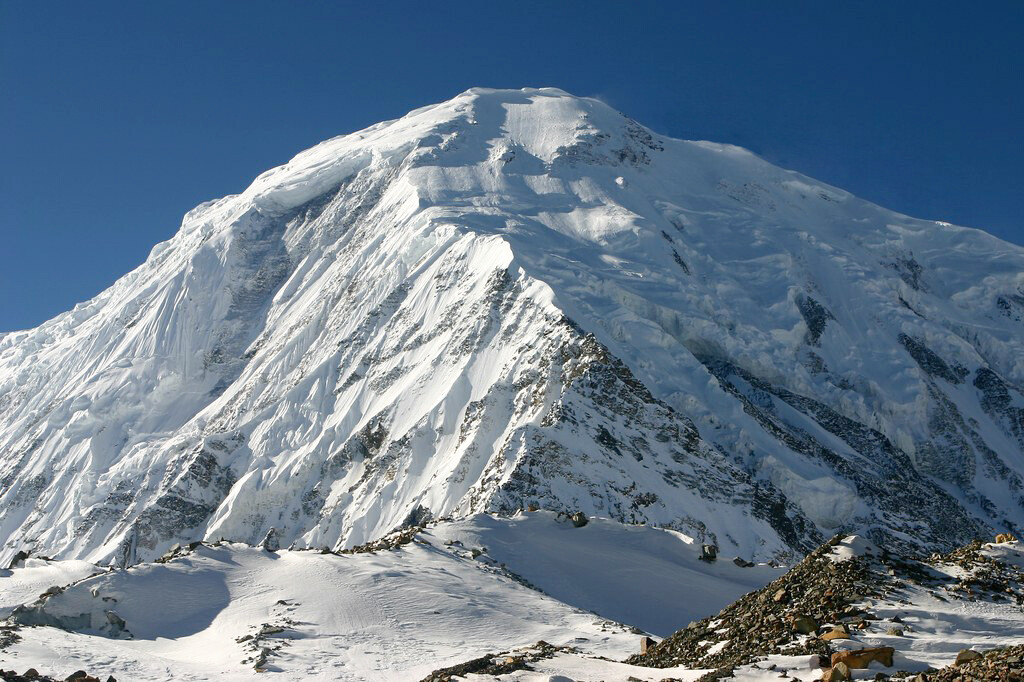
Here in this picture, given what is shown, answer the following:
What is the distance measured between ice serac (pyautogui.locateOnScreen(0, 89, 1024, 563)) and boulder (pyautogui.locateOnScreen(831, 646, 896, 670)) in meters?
53.4

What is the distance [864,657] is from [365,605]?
18314 mm

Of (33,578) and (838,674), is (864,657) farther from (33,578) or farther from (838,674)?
(33,578)

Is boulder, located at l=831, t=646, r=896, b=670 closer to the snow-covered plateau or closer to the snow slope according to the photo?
the snow slope

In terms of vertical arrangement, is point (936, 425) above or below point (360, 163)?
below

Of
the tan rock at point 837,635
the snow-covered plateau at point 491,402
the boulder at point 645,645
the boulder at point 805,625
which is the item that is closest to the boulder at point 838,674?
the tan rock at point 837,635

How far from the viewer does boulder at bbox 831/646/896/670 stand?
1967cm

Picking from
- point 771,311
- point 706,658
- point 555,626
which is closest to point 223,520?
point 771,311

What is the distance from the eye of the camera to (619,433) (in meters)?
83.2

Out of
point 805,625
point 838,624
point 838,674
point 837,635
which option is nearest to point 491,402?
point 805,625

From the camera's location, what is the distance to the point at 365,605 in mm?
34469

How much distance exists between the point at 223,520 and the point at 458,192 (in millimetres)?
47393

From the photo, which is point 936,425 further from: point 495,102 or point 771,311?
point 495,102

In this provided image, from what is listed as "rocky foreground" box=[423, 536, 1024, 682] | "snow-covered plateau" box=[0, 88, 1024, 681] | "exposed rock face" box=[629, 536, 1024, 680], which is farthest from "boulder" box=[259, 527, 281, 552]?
"exposed rock face" box=[629, 536, 1024, 680]

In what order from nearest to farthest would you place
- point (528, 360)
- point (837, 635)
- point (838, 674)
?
point (838, 674)
point (837, 635)
point (528, 360)
